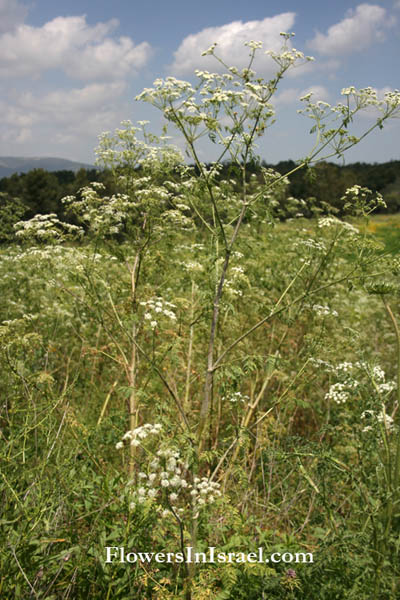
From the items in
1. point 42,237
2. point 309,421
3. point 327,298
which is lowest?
point 309,421

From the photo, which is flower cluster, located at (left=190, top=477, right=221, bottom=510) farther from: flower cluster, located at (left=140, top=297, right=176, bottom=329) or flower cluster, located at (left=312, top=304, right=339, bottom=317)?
flower cluster, located at (left=312, top=304, right=339, bottom=317)

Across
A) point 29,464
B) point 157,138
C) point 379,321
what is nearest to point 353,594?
point 29,464

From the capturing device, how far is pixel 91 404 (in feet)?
18.2

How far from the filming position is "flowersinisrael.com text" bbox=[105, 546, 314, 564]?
103 inches

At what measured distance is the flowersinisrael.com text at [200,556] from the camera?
2621 millimetres

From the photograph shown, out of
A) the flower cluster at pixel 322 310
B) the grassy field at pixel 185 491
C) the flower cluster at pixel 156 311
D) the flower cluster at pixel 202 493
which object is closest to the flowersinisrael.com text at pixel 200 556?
the grassy field at pixel 185 491

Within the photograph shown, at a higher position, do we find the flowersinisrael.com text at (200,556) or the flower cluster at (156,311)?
the flower cluster at (156,311)

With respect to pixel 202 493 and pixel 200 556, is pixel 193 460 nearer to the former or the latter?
pixel 202 493

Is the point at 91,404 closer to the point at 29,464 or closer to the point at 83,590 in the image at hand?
the point at 29,464

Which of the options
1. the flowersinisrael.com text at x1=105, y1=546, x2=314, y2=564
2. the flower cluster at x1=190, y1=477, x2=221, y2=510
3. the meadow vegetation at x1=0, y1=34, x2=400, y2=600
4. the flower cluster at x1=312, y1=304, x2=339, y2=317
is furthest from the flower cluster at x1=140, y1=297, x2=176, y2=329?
the flower cluster at x1=312, y1=304, x2=339, y2=317

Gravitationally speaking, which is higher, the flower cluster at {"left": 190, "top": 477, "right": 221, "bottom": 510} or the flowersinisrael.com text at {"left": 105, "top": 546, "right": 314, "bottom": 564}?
the flower cluster at {"left": 190, "top": 477, "right": 221, "bottom": 510}

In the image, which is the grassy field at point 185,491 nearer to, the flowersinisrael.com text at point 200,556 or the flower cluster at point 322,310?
the flowersinisrael.com text at point 200,556

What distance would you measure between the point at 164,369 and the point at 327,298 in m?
2.99

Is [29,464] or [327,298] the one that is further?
[327,298]
